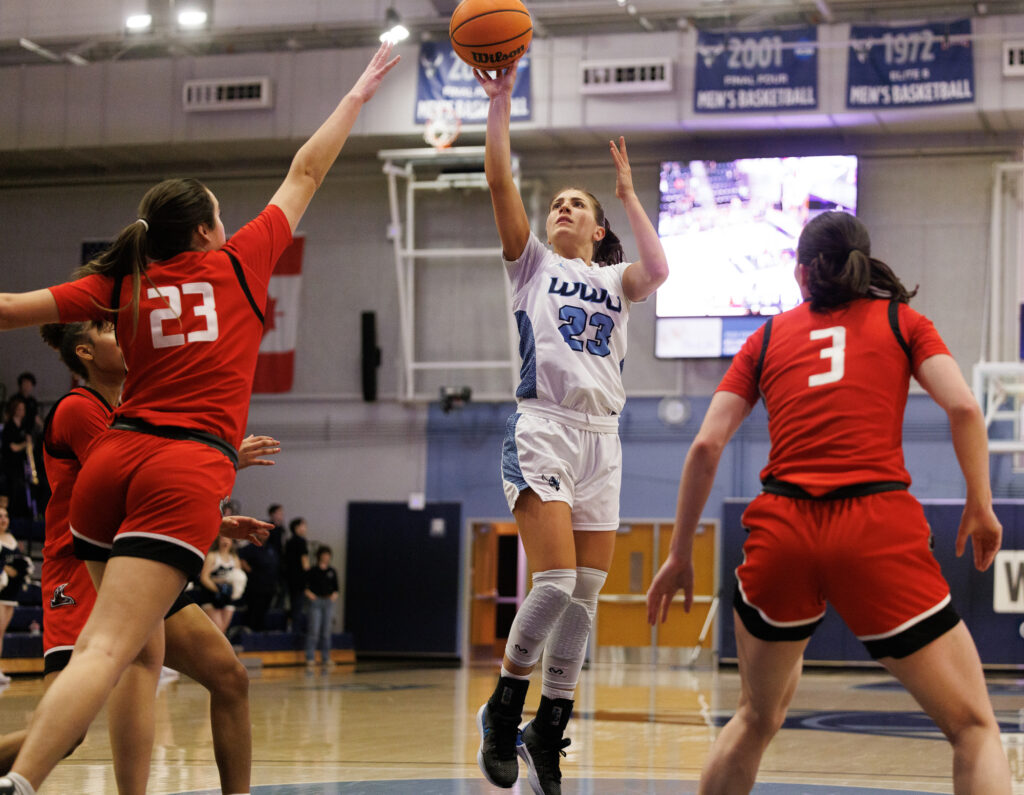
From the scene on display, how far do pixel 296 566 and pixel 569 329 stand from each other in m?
13.9

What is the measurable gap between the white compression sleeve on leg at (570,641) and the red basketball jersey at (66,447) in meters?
1.75

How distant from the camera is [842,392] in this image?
11.0 ft

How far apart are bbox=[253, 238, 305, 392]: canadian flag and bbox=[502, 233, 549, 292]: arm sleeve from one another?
52.8 feet

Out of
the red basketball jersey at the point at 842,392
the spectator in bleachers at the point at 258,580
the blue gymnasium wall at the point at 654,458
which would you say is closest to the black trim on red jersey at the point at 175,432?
the red basketball jersey at the point at 842,392

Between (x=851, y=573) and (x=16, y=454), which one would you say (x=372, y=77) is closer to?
(x=851, y=573)

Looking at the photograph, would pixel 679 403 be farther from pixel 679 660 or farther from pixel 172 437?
pixel 172 437

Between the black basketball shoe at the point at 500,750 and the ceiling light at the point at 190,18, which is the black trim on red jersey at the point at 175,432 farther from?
the ceiling light at the point at 190,18

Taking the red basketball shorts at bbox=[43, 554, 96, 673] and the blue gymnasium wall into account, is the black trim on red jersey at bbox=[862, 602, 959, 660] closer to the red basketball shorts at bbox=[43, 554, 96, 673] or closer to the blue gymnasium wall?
the red basketball shorts at bbox=[43, 554, 96, 673]

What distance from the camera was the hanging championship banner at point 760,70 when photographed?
17.6m

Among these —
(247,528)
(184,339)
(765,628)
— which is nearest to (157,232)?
(184,339)

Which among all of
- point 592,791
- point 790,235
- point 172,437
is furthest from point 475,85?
point 172,437

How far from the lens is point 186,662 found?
3.94m

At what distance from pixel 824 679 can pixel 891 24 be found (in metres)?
8.79

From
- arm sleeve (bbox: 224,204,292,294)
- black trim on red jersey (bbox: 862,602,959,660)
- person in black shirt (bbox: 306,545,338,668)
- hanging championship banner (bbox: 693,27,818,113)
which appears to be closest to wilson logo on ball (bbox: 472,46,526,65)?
arm sleeve (bbox: 224,204,292,294)
